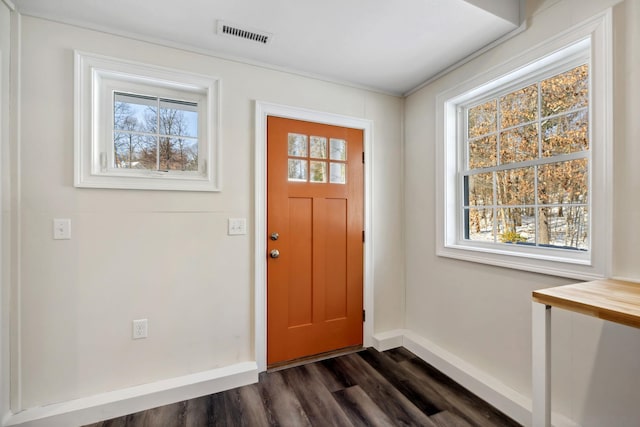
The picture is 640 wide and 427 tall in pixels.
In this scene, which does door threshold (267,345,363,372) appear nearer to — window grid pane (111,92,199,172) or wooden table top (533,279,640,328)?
window grid pane (111,92,199,172)

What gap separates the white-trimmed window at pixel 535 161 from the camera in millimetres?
1409

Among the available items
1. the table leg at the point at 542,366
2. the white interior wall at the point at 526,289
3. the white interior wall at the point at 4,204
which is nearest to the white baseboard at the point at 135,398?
the white interior wall at the point at 4,204

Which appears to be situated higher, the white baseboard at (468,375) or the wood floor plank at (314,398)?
the white baseboard at (468,375)

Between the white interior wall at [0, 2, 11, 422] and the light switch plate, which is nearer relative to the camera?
the white interior wall at [0, 2, 11, 422]

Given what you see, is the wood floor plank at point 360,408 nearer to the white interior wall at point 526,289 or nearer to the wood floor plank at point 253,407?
the wood floor plank at point 253,407

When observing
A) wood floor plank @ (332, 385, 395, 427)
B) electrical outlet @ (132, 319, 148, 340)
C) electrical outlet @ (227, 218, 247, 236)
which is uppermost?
electrical outlet @ (227, 218, 247, 236)

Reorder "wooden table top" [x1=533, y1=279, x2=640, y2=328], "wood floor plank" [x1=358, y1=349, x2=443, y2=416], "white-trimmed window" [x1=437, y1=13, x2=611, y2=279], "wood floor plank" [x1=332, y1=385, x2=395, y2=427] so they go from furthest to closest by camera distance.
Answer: "wood floor plank" [x1=358, y1=349, x2=443, y2=416]
"wood floor plank" [x1=332, y1=385, x2=395, y2=427]
"white-trimmed window" [x1=437, y1=13, x2=611, y2=279]
"wooden table top" [x1=533, y1=279, x2=640, y2=328]

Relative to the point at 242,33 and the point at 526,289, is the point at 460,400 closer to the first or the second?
the point at 526,289

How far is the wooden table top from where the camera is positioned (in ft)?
2.93

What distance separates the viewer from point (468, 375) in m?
1.98

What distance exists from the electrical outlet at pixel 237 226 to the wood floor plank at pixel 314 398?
110 centimetres

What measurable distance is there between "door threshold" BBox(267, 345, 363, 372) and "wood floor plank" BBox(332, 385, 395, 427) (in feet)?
1.45

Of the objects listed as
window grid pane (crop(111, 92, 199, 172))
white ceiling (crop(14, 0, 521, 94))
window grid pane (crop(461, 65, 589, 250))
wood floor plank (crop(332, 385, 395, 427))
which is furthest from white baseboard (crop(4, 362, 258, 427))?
white ceiling (crop(14, 0, 521, 94))

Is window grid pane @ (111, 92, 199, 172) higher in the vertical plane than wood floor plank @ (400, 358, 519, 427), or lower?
higher
